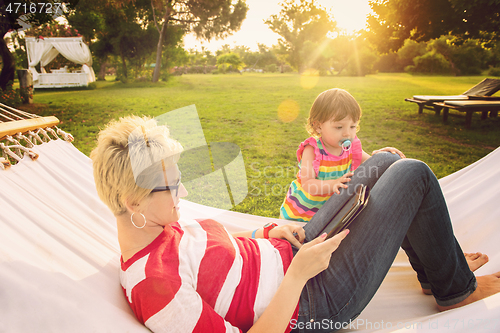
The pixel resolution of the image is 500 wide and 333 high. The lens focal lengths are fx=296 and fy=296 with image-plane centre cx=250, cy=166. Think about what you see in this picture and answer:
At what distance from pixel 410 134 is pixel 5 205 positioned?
7.36 m

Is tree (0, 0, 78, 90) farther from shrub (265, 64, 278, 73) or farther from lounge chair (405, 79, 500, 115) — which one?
shrub (265, 64, 278, 73)

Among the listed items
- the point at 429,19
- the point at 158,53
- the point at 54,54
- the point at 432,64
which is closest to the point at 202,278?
the point at 429,19

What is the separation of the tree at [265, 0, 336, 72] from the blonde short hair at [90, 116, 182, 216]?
1524 inches

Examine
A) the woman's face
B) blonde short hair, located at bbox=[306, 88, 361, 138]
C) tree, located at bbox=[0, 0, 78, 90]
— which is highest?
tree, located at bbox=[0, 0, 78, 90]

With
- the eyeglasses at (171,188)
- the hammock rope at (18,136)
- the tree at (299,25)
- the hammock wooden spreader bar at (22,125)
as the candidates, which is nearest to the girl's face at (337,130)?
the eyeglasses at (171,188)

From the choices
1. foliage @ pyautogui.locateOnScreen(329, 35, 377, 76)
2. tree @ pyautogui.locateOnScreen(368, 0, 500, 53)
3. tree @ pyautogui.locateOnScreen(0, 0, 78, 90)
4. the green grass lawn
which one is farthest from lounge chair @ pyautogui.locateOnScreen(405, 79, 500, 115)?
foliage @ pyautogui.locateOnScreen(329, 35, 377, 76)

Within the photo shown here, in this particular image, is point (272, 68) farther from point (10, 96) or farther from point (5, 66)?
point (10, 96)

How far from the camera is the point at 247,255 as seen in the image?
48.2 inches

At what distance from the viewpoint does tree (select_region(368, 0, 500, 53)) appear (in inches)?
274

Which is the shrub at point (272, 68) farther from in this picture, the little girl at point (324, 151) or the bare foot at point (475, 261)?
the bare foot at point (475, 261)

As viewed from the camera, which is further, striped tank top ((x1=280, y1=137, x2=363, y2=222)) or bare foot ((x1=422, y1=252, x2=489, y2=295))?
striped tank top ((x1=280, y1=137, x2=363, y2=222))

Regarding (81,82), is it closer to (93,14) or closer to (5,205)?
(93,14)

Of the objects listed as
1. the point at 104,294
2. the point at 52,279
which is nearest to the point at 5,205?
the point at 52,279

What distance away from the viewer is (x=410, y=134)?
22.4 ft
